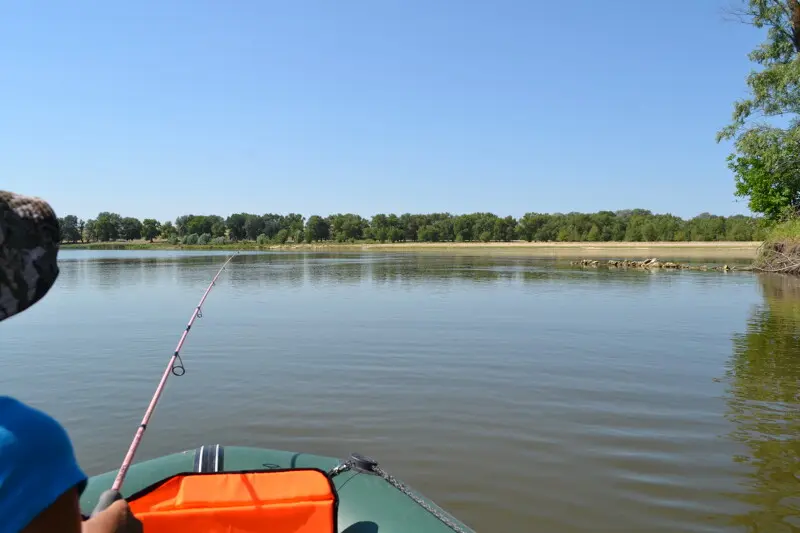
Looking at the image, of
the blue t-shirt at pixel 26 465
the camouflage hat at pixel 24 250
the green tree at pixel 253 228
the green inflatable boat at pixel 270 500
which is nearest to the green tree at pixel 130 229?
the green tree at pixel 253 228

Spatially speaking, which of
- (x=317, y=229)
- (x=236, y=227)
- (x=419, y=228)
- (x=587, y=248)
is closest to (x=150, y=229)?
(x=236, y=227)

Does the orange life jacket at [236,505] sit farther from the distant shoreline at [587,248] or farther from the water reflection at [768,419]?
the distant shoreline at [587,248]

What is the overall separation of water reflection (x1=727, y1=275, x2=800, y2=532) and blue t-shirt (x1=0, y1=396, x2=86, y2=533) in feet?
14.7

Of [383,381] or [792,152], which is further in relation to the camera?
[792,152]

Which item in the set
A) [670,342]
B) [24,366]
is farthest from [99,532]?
[670,342]

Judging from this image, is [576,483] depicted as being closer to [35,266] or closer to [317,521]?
[317,521]

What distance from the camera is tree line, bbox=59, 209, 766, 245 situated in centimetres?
9088

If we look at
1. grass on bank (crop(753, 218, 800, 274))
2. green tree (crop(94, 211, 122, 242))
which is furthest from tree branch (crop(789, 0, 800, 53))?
green tree (crop(94, 211, 122, 242))

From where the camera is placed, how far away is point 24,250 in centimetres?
104

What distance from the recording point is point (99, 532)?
135 cm

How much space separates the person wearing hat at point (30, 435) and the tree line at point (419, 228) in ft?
294

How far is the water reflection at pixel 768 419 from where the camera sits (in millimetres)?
4199

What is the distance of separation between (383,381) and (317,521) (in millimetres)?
5358

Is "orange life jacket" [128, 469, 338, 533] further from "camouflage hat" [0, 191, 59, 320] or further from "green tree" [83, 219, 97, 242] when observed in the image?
"green tree" [83, 219, 97, 242]
